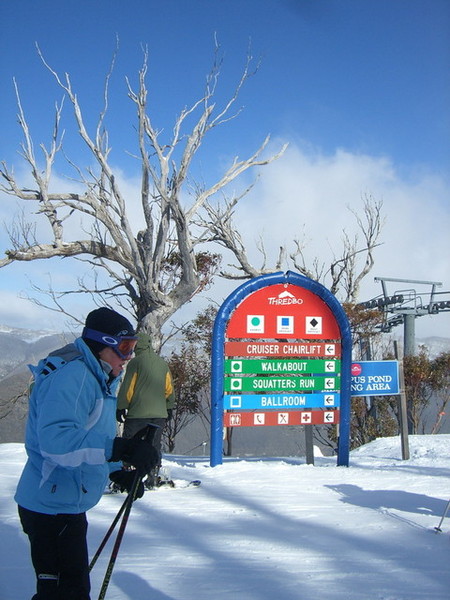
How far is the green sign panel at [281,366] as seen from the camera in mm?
8609

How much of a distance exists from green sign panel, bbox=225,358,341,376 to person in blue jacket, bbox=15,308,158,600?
6.07m

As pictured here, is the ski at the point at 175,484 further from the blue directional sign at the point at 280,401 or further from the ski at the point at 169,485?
the blue directional sign at the point at 280,401

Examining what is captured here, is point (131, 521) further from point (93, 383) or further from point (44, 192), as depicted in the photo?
point (44, 192)

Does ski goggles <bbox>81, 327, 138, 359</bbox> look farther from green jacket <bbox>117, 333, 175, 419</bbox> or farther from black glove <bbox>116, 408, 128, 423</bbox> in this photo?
green jacket <bbox>117, 333, 175, 419</bbox>

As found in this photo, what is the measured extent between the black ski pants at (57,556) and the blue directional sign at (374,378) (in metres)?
7.48

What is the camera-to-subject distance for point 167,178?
12.3 meters

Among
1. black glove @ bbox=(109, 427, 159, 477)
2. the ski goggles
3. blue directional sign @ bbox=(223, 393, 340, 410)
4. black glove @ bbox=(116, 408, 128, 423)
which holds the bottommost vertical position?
black glove @ bbox=(109, 427, 159, 477)

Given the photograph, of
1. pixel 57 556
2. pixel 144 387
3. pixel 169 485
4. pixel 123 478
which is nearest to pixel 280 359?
pixel 169 485

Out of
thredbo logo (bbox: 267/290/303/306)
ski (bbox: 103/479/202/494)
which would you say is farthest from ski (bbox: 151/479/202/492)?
thredbo logo (bbox: 267/290/303/306)

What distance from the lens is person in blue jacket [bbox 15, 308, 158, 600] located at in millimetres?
2316

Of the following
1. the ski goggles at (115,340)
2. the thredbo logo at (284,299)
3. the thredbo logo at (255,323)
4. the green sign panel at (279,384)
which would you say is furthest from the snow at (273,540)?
the thredbo logo at (284,299)

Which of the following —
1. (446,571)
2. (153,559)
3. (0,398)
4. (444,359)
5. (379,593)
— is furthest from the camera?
(444,359)

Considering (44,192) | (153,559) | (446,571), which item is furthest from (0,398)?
(446,571)

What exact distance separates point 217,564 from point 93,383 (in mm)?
2201
